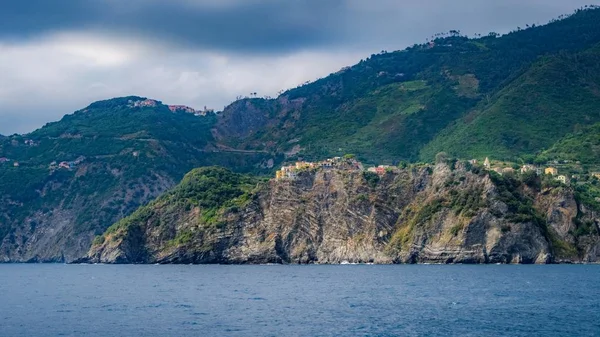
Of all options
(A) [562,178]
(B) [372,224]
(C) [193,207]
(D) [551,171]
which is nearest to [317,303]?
(B) [372,224]

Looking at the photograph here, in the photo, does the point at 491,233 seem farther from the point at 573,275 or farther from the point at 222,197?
the point at 222,197

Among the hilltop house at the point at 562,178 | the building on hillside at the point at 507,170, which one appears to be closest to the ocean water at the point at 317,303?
the hilltop house at the point at 562,178

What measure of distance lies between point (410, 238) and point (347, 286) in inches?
1743

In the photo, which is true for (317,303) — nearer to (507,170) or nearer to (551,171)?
(507,170)

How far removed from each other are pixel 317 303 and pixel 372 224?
6890 centimetres

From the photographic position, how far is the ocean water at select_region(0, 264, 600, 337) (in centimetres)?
7050

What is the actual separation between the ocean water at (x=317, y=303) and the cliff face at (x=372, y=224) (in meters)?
6.99

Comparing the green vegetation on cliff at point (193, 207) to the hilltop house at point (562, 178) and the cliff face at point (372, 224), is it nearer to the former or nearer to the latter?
the cliff face at point (372, 224)

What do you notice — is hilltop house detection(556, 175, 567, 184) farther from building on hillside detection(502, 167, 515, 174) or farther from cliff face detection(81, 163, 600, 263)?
cliff face detection(81, 163, 600, 263)

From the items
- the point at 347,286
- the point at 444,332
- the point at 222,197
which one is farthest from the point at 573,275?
the point at 222,197

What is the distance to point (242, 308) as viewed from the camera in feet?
281

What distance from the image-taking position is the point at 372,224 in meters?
157

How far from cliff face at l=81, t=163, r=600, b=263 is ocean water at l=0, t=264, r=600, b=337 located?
699 centimetres

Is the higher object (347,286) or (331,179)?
(331,179)
